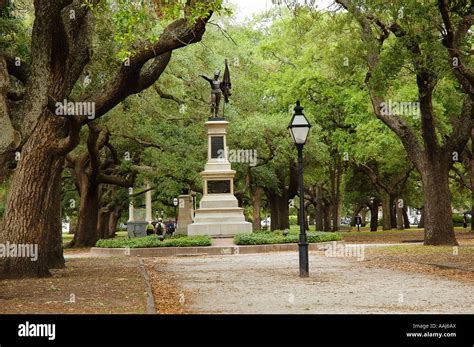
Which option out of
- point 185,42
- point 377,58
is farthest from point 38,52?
point 377,58

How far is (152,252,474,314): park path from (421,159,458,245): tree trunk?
6147 millimetres

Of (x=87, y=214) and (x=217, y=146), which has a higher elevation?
(x=217, y=146)

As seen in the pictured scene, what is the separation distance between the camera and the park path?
10352 millimetres

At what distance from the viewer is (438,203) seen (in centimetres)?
2447

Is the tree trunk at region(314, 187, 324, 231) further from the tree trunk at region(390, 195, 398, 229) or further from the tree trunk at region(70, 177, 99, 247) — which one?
the tree trunk at region(70, 177, 99, 247)

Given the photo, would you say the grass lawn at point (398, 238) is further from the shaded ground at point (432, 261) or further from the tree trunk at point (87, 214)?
the tree trunk at point (87, 214)

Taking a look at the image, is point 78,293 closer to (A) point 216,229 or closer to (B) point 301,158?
(B) point 301,158

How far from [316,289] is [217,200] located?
17654 millimetres

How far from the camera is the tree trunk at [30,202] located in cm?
1446

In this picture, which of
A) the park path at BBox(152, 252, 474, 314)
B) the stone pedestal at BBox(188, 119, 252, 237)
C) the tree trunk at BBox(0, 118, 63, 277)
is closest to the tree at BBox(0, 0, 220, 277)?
the tree trunk at BBox(0, 118, 63, 277)

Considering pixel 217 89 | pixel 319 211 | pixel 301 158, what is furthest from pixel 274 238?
pixel 319 211

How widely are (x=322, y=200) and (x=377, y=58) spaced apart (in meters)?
38.0

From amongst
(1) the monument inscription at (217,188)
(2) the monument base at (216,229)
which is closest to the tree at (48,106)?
(2) the monument base at (216,229)

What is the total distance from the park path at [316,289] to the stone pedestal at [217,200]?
10.2 metres
